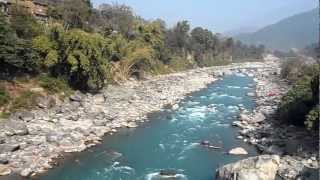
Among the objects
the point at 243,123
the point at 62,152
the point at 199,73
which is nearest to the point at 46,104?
the point at 62,152

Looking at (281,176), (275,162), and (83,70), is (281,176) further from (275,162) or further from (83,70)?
(83,70)

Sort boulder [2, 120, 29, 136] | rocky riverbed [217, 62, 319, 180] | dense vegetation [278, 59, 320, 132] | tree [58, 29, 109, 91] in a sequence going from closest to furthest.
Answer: rocky riverbed [217, 62, 319, 180]
dense vegetation [278, 59, 320, 132]
boulder [2, 120, 29, 136]
tree [58, 29, 109, 91]

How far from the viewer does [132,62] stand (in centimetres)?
5166

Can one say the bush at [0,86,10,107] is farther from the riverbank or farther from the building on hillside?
the building on hillside

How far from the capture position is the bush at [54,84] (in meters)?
36.3

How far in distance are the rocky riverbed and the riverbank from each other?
826cm

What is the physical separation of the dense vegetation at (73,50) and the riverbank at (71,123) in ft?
6.09

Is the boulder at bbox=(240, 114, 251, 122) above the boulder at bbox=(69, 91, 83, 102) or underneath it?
underneath

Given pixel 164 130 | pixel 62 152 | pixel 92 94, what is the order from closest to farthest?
pixel 62 152 < pixel 164 130 < pixel 92 94

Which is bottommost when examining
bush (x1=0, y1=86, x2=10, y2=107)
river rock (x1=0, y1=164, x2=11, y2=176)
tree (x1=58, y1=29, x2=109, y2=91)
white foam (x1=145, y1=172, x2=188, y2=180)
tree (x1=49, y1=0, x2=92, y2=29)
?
white foam (x1=145, y1=172, x2=188, y2=180)

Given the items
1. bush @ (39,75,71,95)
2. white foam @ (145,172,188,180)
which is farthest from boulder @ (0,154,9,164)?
bush @ (39,75,71,95)

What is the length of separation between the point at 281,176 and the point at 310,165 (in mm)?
1632

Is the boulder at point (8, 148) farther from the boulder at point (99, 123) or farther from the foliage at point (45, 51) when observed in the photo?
the foliage at point (45, 51)

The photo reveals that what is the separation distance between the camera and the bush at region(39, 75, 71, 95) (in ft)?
119
